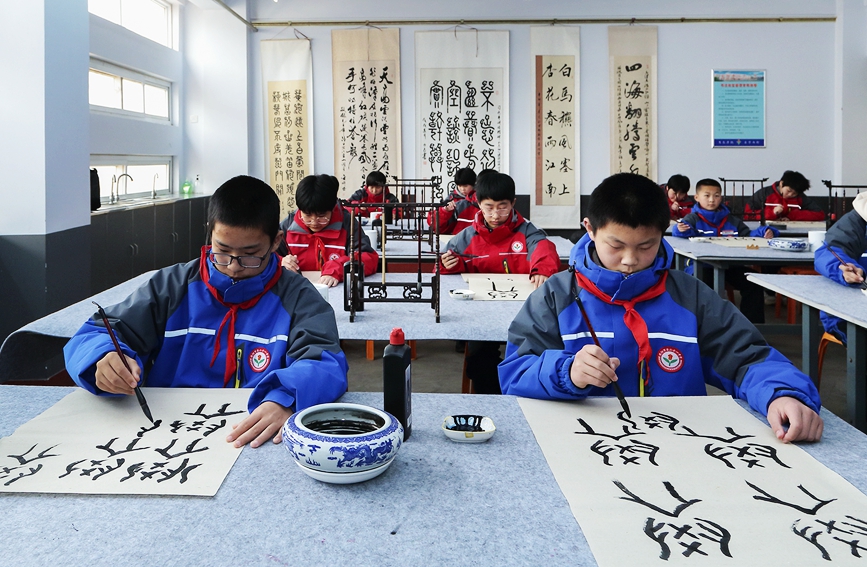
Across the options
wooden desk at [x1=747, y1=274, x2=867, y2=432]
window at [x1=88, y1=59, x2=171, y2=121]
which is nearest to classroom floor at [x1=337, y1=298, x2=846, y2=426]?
wooden desk at [x1=747, y1=274, x2=867, y2=432]

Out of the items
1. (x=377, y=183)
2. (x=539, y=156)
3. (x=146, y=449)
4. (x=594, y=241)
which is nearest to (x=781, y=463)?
(x=594, y=241)

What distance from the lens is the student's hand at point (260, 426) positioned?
996 millimetres

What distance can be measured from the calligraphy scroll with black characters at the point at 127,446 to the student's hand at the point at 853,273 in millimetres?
2079

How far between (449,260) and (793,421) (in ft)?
6.32

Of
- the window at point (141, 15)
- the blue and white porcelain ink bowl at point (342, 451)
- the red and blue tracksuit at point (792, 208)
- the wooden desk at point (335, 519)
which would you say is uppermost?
the window at point (141, 15)

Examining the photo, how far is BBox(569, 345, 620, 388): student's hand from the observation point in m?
1.09

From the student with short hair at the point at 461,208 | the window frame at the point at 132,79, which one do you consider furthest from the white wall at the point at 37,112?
the student with short hair at the point at 461,208

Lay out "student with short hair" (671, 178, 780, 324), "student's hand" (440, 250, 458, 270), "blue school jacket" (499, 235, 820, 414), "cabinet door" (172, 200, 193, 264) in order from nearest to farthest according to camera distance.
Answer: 1. "blue school jacket" (499, 235, 820, 414)
2. "student's hand" (440, 250, 458, 270)
3. "student with short hair" (671, 178, 780, 324)
4. "cabinet door" (172, 200, 193, 264)

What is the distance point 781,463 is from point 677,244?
11.0 feet

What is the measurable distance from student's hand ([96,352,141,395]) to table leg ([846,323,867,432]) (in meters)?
1.87

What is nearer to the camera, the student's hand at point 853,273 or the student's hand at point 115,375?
the student's hand at point 115,375

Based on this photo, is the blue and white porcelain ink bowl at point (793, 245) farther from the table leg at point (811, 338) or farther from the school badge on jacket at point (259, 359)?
the school badge on jacket at point (259, 359)

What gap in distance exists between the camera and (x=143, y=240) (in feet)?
16.0

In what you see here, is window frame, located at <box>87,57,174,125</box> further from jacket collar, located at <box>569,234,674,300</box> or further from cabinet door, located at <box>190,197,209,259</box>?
jacket collar, located at <box>569,234,674,300</box>
